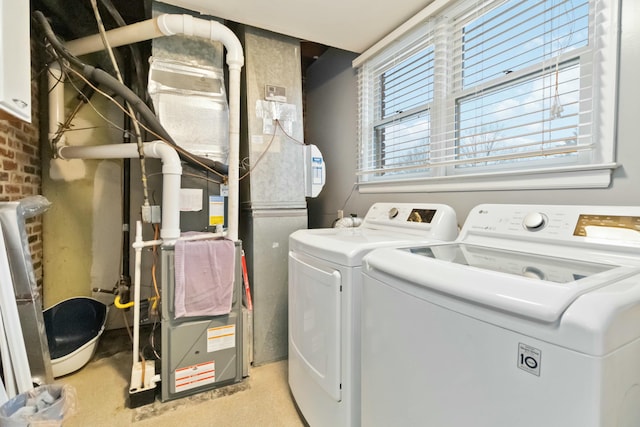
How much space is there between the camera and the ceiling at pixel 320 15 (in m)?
1.80

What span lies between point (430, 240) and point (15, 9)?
72.5 inches

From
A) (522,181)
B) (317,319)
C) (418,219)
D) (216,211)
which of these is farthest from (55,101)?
(522,181)

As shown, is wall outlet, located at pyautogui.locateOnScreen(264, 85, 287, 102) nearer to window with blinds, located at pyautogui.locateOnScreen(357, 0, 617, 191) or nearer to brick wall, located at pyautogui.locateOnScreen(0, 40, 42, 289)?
window with blinds, located at pyautogui.locateOnScreen(357, 0, 617, 191)

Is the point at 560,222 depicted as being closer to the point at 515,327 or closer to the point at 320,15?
the point at 515,327

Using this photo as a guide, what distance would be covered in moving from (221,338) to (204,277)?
43cm

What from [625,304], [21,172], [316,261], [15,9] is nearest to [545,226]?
[625,304]

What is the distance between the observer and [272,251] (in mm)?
2199

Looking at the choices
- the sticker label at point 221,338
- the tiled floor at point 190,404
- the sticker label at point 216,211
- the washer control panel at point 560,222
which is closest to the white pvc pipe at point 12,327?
the tiled floor at point 190,404

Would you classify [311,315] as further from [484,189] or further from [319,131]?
[319,131]

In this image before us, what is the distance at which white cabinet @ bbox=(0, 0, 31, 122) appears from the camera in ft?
3.10

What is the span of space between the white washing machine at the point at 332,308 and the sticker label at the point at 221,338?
441 mm

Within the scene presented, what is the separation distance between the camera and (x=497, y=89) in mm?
1533

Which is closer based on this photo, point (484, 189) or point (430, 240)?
point (430, 240)

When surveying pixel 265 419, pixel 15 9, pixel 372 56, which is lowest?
pixel 265 419
